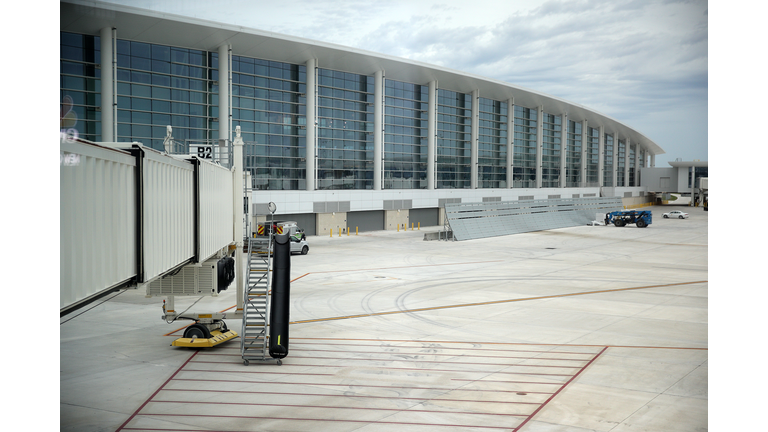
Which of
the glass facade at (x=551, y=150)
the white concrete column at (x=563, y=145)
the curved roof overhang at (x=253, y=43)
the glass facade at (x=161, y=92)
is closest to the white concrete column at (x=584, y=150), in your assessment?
the white concrete column at (x=563, y=145)

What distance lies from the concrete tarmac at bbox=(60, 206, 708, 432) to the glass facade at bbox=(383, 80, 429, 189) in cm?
3709

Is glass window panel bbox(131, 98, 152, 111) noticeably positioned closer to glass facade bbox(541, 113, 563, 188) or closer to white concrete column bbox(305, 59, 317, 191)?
white concrete column bbox(305, 59, 317, 191)

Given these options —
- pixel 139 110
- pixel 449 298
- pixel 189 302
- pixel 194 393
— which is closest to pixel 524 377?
pixel 194 393

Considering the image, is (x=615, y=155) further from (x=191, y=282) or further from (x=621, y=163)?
(x=191, y=282)

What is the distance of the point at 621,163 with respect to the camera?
129000mm

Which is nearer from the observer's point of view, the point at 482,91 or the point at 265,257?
the point at 265,257

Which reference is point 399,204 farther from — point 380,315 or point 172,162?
point 172,162

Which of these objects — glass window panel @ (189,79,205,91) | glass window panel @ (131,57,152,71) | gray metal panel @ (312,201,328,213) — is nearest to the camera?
glass window panel @ (131,57,152,71)

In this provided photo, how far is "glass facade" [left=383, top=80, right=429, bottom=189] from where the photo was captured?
66375 millimetres

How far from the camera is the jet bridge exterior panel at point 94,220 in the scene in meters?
6.55

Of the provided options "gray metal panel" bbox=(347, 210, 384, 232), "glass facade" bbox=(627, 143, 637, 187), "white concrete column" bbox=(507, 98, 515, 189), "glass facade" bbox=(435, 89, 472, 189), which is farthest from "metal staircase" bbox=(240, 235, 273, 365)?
"glass facade" bbox=(627, 143, 637, 187)

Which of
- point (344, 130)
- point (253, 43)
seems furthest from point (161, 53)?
point (344, 130)

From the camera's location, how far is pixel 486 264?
1428 inches

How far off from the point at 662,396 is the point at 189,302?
18.9m
